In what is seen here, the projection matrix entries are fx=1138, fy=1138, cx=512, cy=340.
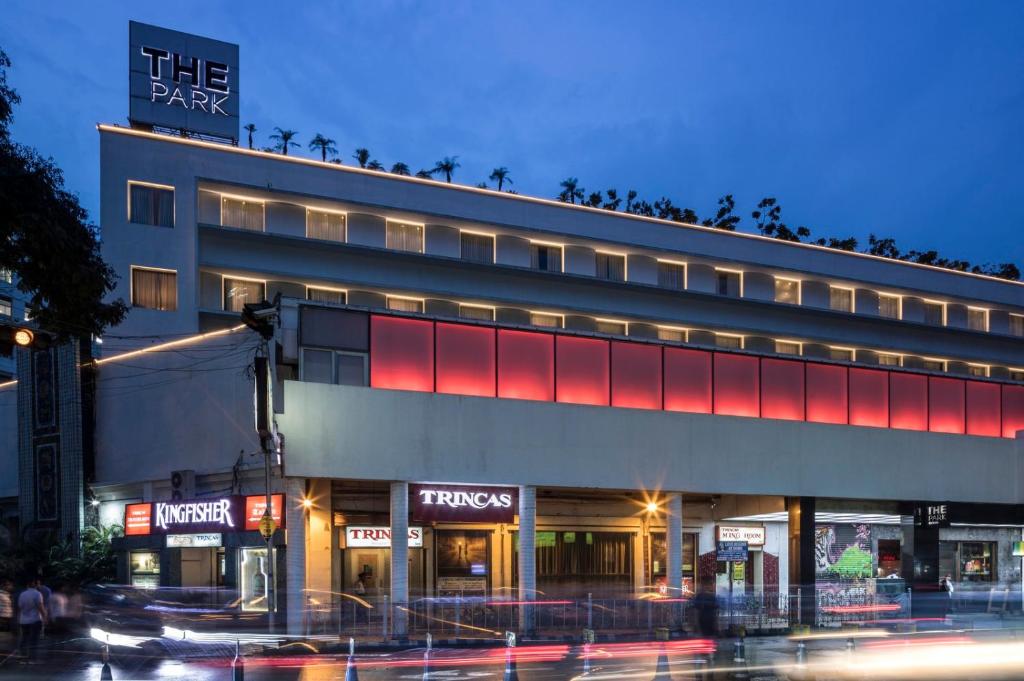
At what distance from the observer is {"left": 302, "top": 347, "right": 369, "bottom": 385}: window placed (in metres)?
31.7

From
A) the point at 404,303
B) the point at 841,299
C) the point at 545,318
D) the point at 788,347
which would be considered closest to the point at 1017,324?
the point at 841,299

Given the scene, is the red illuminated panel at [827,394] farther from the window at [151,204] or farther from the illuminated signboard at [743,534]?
the window at [151,204]

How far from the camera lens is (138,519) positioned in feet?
115

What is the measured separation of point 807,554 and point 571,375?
1088 centimetres

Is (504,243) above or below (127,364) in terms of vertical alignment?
above

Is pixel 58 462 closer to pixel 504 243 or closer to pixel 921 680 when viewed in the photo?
pixel 504 243

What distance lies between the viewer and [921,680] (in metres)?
22.2

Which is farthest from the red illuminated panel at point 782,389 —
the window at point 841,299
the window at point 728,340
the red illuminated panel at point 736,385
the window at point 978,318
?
the window at point 978,318

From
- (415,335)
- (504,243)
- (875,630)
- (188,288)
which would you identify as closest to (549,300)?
(504,243)

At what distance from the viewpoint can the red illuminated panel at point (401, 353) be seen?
108 ft

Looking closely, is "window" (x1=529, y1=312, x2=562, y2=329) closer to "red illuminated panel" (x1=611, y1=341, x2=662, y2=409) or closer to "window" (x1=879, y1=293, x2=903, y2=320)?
"red illuminated panel" (x1=611, y1=341, x2=662, y2=409)

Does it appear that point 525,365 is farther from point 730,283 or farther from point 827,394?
point 730,283

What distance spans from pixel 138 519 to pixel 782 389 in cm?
2210

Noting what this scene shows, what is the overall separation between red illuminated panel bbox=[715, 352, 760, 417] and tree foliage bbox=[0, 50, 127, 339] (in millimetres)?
23233
